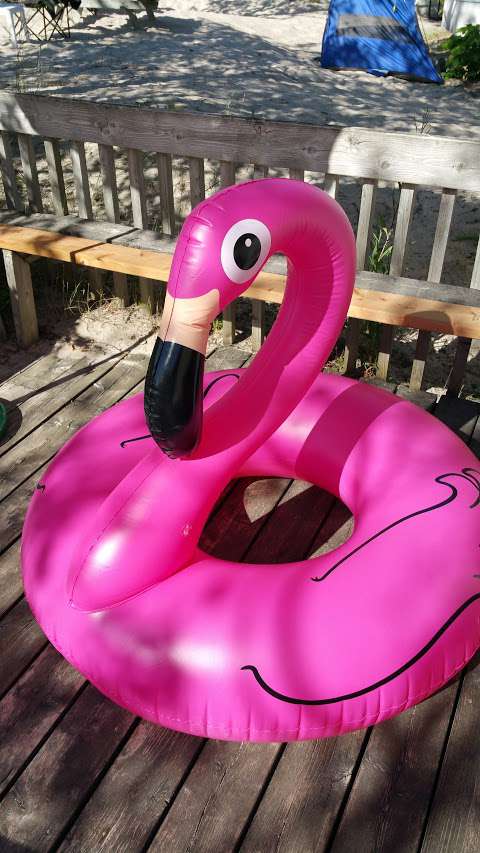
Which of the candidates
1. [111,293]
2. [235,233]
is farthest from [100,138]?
[235,233]

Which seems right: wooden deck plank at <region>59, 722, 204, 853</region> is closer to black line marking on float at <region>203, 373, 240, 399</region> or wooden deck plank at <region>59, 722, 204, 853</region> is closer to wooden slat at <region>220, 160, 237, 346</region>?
black line marking on float at <region>203, 373, 240, 399</region>

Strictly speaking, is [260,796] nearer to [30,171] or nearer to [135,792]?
[135,792]

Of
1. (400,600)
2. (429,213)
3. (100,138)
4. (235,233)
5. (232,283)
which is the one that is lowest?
(429,213)

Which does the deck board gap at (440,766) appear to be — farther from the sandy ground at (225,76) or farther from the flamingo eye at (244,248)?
the sandy ground at (225,76)

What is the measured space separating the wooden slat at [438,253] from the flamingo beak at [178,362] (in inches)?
79.4

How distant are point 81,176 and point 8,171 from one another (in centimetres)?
60

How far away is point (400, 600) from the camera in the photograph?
7.15ft

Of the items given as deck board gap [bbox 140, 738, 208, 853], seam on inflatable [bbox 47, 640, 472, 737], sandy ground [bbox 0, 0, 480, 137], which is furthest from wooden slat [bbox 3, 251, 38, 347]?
sandy ground [bbox 0, 0, 480, 137]

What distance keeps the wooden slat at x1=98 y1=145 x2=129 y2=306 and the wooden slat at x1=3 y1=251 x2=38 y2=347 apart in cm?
54

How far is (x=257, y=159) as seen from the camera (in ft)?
12.7

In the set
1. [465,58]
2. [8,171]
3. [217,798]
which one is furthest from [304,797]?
[465,58]

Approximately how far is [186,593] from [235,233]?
1.07 m

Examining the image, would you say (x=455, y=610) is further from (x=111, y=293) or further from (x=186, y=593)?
(x=111, y=293)

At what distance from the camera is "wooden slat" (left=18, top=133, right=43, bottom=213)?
177 inches
